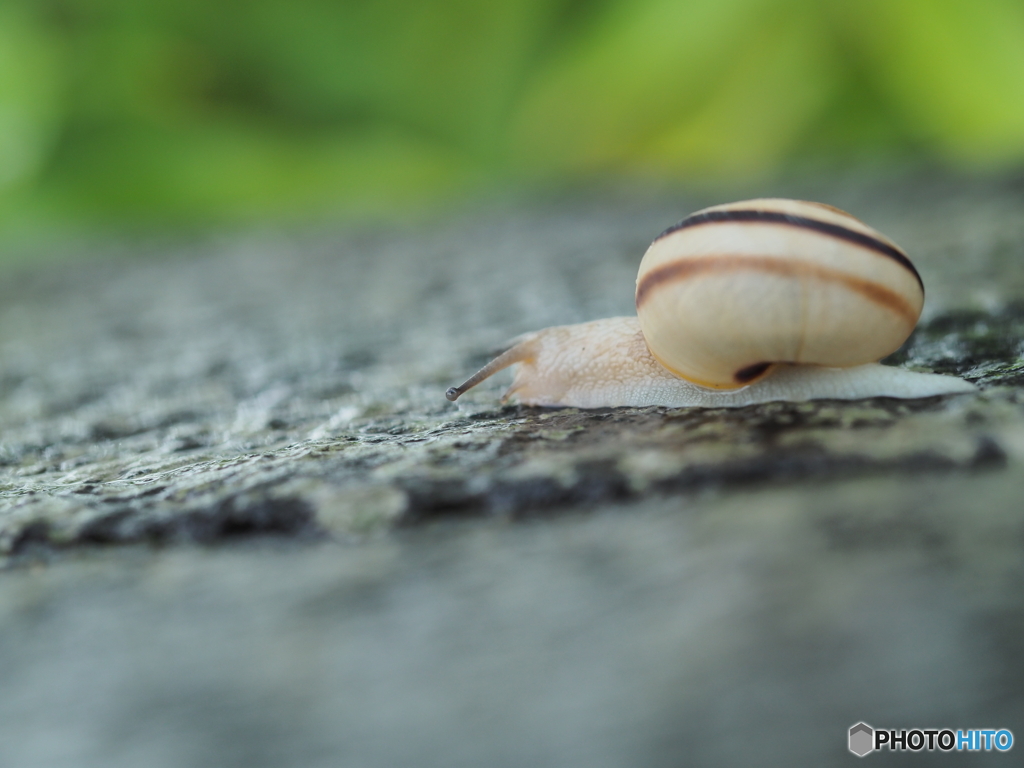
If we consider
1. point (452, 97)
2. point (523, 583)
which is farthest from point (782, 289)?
point (452, 97)

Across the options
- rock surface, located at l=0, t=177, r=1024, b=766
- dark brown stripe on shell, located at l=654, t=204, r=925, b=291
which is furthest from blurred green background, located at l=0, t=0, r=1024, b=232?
dark brown stripe on shell, located at l=654, t=204, r=925, b=291

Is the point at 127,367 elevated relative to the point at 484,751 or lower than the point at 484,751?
elevated

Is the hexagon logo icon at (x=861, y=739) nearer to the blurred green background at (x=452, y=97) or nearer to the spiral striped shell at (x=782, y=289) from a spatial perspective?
the spiral striped shell at (x=782, y=289)

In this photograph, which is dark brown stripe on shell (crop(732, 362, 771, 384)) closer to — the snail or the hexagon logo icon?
the snail

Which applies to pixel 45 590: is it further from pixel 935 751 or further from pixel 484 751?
pixel 935 751

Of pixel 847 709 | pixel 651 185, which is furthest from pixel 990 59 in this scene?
pixel 847 709

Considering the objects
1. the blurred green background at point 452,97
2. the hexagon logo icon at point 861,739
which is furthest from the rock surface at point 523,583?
the blurred green background at point 452,97
